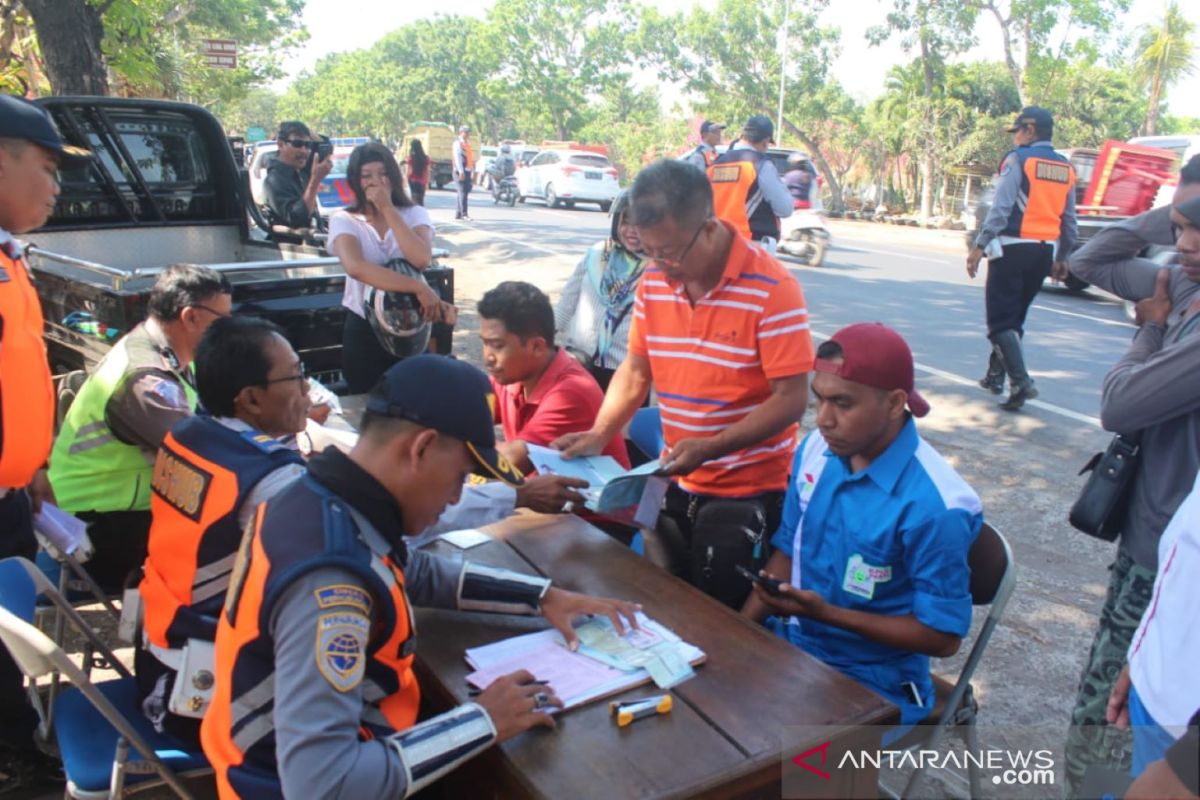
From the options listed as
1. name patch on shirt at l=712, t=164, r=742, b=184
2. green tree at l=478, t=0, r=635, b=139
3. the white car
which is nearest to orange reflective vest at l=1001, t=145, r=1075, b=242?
name patch on shirt at l=712, t=164, r=742, b=184

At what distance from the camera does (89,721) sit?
2150 millimetres

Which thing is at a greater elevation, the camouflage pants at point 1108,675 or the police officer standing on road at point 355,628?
the police officer standing on road at point 355,628

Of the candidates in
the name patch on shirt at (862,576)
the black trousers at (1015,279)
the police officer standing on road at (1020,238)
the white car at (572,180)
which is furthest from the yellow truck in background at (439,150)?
the name patch on shirt at (862,576)

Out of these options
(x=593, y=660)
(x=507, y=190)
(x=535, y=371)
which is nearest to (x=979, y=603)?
(x=593, y=660)

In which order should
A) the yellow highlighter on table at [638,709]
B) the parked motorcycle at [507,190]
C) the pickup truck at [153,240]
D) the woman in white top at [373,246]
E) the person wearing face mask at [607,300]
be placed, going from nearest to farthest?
1. the yellow highlighter on table at [638,709]
2. the woman in white top at [373,246]
3. the person wearing face mask at [607,300]
4. the pickup truck at [153,240]
5. the parked motorcycle at [507,190]

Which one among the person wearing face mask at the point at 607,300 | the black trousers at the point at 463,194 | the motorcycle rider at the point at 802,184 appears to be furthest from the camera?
the black trousers at the point at 463,194

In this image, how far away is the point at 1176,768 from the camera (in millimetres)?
1117

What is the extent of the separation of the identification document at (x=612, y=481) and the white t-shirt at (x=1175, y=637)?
1281 mm

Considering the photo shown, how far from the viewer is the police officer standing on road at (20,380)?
7.87 ft

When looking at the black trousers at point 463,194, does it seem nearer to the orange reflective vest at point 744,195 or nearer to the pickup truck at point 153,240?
the pickup truck at point 153,240

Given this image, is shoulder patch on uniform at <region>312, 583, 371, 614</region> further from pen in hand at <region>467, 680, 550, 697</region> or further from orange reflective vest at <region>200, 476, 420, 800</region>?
pen in hand at <region>467, 680, 550, 697</region>

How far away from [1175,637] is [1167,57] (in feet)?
100

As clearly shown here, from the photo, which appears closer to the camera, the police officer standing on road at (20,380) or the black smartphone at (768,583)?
the black smartphone at (768,583)

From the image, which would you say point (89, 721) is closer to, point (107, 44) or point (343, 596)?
point (343, 596)
